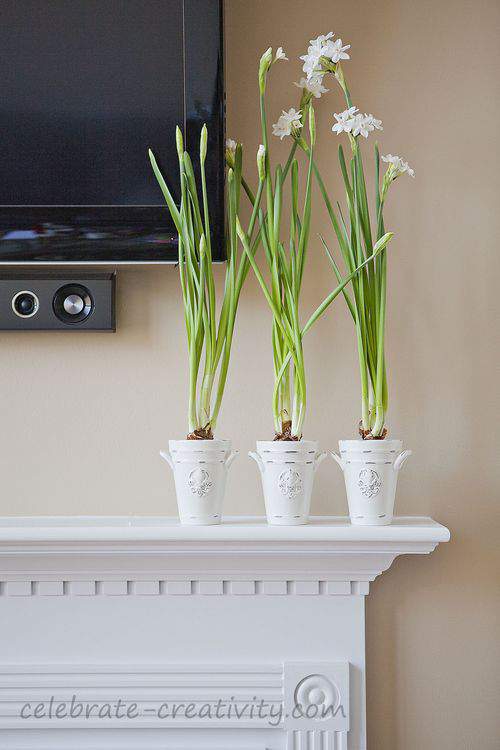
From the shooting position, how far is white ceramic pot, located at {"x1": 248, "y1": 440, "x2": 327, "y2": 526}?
1135 mm

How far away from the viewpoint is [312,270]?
1303 mm

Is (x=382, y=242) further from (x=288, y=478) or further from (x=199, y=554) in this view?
(x=199, y=554)

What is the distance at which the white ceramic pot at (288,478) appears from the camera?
113 cm

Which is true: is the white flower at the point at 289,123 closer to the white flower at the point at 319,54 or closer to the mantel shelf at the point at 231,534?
the white flower at the point at 319,54

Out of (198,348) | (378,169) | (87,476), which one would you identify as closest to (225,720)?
(87,476)

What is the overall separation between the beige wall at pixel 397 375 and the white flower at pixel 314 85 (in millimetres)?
113

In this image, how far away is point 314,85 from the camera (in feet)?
3.89

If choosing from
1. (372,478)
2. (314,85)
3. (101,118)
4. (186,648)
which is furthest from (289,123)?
(186,648)

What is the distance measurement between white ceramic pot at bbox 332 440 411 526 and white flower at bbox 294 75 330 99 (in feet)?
1.76

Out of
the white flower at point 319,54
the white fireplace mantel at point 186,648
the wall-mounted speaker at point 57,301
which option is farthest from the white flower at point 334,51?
the white fireplace mantel at point 186,648

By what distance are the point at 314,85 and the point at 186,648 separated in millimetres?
885

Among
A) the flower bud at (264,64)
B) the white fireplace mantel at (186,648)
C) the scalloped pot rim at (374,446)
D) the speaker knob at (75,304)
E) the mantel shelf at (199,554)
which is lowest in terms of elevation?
the white fireplace mantel at (186,648)

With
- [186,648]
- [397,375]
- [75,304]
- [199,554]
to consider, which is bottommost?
[186,648]

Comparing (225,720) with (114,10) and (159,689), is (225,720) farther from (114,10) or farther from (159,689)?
(114,10)
